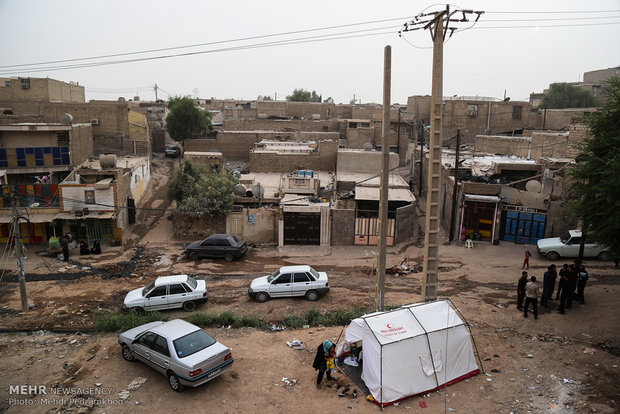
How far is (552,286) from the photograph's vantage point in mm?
15438

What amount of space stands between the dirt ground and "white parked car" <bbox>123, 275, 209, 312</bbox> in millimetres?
470

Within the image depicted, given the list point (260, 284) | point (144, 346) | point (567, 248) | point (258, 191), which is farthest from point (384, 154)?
point (258, 191)

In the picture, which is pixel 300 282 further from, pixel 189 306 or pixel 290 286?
pixel 189 306

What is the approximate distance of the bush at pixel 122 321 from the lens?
586 inches

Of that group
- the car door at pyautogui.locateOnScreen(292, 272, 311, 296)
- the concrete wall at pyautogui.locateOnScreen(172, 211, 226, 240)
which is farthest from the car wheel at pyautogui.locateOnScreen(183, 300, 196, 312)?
the concrete wall at pyautogui.locateOnScreen(172, 211, 226, 240)

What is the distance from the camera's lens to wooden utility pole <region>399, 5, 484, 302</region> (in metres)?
12.4

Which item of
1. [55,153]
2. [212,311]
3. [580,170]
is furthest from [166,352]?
[55,153]

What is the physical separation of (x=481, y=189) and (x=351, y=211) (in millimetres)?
7466

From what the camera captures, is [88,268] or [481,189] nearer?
[88,268]

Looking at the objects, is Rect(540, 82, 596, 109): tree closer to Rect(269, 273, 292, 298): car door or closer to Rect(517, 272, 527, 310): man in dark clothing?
Rect(517, 272, 527, 310): man in dark clothing

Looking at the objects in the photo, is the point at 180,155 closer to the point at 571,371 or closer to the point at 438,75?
the point at 438,75

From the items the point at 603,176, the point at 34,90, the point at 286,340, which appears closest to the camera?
the point at 603,176

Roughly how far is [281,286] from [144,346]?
21.6 feet

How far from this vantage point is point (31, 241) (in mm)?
26500
